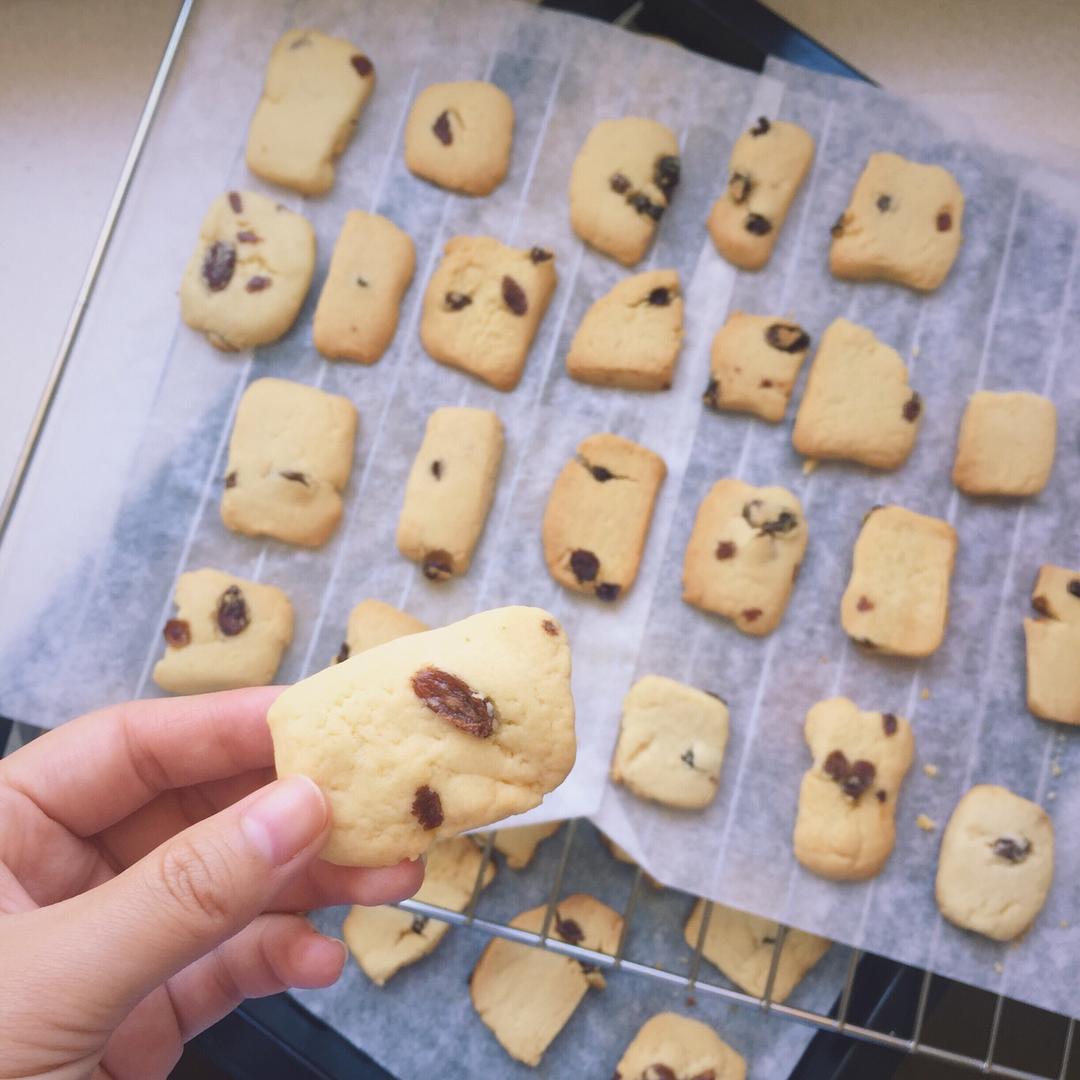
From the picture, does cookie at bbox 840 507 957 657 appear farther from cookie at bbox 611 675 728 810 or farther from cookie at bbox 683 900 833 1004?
cookie at bbox 683 900 833 1004

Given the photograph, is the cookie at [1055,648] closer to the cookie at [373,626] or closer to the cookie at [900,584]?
the cookie at [900,584]

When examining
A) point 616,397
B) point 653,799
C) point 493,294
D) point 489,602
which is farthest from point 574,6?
point 653,799

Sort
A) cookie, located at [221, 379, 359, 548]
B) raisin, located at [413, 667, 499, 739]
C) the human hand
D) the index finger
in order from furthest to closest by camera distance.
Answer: cookie, located at [221, 379, 359, 548]
the index finger
raisin, located at [413, 667, 499, 739]
the human hand

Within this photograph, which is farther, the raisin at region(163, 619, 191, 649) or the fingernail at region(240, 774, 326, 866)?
the raisin at region(163, 619, 191, 649)

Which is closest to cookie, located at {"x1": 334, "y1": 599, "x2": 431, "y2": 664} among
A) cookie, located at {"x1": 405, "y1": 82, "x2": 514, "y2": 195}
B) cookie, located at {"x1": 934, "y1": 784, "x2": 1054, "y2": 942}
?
cookie, located at {"x1": 405, "y1": 82, "x2": 514, "y2": 195}

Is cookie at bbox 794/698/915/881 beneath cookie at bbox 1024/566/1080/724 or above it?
beneath

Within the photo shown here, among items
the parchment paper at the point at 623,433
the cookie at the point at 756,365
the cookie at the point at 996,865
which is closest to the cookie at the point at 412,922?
the parchment paper at the point at 623,433

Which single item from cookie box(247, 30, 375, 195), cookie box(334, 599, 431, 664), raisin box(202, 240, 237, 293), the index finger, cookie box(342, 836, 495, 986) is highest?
cookie box(247, 30, 375, 195)
